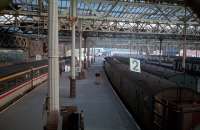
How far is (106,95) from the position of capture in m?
21.4

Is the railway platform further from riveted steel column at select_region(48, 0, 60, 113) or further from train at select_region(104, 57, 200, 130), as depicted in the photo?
riveted steel column at select_region(48, 0, 60, 113)

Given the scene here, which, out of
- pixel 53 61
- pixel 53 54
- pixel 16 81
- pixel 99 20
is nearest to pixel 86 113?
pixel 16 81

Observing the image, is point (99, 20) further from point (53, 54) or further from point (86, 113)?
point (53, 54)

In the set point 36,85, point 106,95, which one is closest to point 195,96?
point 106,95

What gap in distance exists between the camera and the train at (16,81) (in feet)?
51.9

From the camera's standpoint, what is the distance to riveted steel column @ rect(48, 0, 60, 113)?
8070mm

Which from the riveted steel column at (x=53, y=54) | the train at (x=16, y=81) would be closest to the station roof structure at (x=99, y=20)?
the train at (x=16, y=81)

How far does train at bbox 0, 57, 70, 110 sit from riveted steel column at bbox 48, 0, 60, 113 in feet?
25.4

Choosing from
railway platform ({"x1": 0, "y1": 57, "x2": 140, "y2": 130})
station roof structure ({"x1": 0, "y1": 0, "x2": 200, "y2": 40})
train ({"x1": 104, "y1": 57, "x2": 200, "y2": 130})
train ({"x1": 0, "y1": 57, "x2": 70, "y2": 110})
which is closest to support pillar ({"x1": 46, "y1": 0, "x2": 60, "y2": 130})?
train ({"x1": 104, "y1": 57, "x2": 200, "y2": 130})

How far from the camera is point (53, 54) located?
820 centimetres

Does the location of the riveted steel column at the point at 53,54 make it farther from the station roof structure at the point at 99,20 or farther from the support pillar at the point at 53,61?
the station roof structure at the point at 99,20

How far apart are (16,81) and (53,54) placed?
11597mm

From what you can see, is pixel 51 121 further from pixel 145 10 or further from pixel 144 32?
pixel 145 10

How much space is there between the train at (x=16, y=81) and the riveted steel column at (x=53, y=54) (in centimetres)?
773
